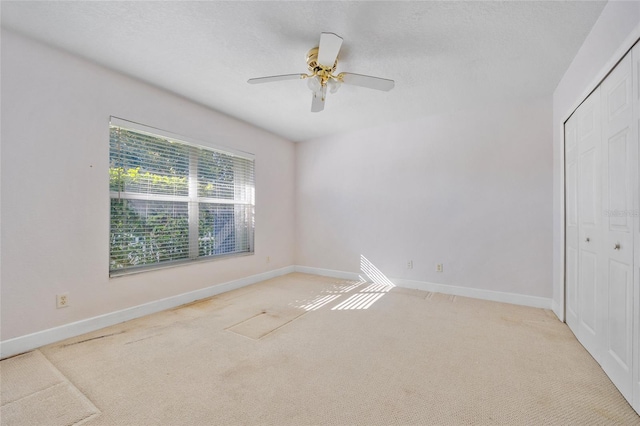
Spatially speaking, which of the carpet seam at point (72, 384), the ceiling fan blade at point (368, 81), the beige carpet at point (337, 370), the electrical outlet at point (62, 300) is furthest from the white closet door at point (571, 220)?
the electrical outlet at point (62, 300)

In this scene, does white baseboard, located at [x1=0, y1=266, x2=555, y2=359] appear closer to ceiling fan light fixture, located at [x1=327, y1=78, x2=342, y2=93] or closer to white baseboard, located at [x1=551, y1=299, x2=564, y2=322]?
white baseboard, located at [x1=551, y1=299, x2=564, y2=322]

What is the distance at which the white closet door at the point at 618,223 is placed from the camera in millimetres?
1499

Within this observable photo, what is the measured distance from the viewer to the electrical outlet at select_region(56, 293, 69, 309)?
7.22 ft

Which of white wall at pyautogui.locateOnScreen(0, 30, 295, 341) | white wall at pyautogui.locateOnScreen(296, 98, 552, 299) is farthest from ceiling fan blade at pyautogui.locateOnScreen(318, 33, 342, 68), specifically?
white wall at pyautogui.locateOnScreen(296, 98, 552, 299)

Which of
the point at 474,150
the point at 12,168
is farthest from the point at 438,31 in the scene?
the point at 12,168

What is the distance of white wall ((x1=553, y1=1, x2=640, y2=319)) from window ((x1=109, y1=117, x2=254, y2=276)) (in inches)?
146

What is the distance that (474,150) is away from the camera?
340 centimetres

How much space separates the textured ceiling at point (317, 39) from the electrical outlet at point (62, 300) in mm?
2082

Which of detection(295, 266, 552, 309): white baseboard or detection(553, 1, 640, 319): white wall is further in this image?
detection(295, 266, 552, 309): white baseboard

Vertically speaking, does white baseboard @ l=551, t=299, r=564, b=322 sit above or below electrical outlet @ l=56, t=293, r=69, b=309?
below

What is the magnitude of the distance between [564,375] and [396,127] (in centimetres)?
326

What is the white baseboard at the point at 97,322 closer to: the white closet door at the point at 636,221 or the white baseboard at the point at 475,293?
the white baseboard at the point at 475,293

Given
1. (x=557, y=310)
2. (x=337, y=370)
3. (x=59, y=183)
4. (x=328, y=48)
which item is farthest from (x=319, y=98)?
(x=557, y=310)

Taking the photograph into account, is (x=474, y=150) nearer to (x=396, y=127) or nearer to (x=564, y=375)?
(x=396, y=127)
